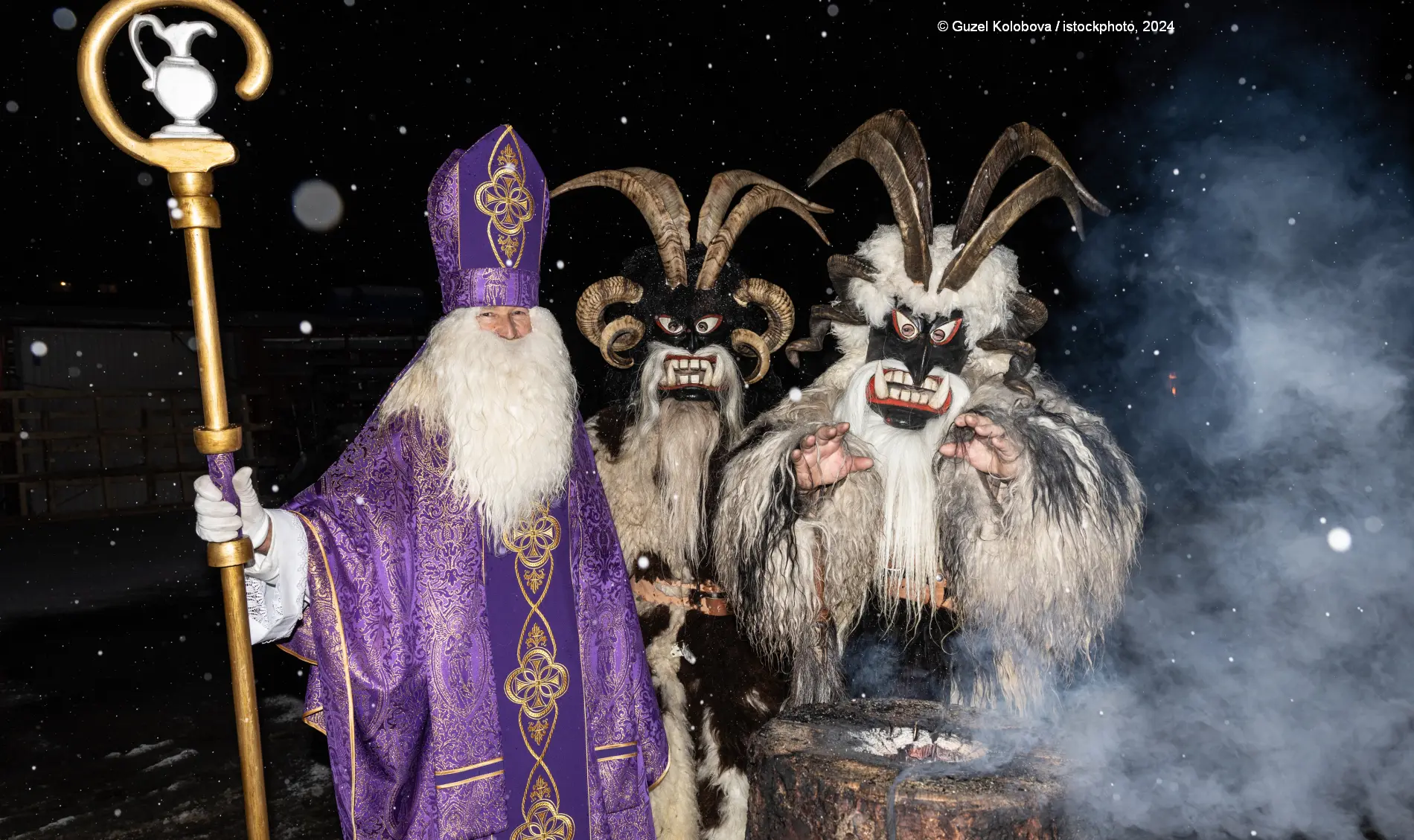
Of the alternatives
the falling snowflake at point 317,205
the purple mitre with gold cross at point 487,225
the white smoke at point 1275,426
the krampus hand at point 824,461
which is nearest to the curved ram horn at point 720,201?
the purple mitre with gold cross at point 487,225

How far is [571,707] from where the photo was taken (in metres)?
2.53

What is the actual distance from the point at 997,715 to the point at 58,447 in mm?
13621

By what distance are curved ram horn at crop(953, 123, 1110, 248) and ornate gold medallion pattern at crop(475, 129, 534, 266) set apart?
1351mm

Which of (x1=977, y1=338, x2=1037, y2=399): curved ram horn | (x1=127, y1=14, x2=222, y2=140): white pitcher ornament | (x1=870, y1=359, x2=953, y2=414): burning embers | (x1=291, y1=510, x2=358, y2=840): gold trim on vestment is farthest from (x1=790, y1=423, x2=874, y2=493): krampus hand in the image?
(x1=127, y1=14, x2=222, y2=140): white pitcher ornament

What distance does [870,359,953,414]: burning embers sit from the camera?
2.81 metres

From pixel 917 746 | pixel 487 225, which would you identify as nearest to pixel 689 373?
pixel 487 225

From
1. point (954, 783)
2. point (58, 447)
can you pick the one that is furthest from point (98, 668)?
point (58, 447)

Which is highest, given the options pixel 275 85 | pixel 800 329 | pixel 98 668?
pixel 275 85

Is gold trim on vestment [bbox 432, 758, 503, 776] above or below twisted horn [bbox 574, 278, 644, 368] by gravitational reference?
below

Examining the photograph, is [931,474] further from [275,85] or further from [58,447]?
[58,447]

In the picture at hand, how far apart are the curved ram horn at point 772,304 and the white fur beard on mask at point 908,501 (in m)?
0.57

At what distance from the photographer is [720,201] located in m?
3.34

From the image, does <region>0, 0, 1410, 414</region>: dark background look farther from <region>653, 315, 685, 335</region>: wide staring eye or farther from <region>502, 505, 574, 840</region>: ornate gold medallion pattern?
<region>502, 505, 574, 840</region>: ornate gold medallion pattern

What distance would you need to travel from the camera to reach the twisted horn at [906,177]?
277 cm
